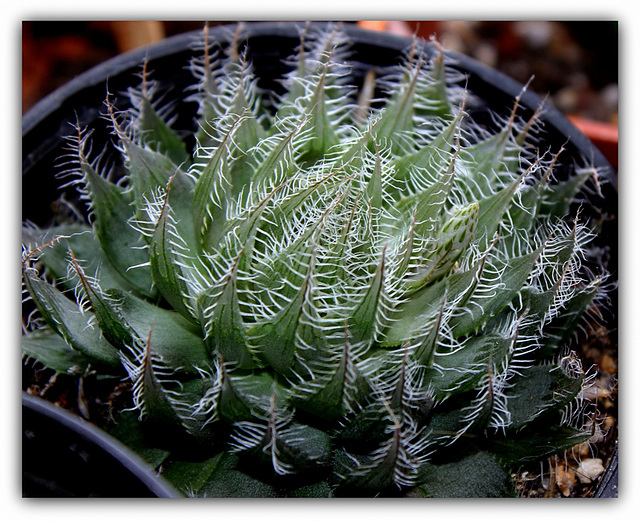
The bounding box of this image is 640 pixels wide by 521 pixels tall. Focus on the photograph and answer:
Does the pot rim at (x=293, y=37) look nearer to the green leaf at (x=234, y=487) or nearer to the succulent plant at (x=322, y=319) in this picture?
the succulent plant at (x=322, y=319)

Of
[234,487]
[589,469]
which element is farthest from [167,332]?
[589,469]

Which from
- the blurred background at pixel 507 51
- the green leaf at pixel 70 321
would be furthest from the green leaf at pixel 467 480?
the blurred background at pixel 507 51

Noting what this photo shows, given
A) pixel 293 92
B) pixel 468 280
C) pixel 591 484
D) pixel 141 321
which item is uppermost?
pixel 293 92

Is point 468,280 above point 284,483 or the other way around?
above

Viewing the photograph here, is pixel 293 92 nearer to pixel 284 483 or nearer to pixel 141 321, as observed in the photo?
pixel 141 321

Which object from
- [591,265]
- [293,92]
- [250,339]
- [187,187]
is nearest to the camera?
[250,339]

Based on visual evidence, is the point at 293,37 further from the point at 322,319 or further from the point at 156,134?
the point at 322,319

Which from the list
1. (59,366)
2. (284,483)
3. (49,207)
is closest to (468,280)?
(284,483)
